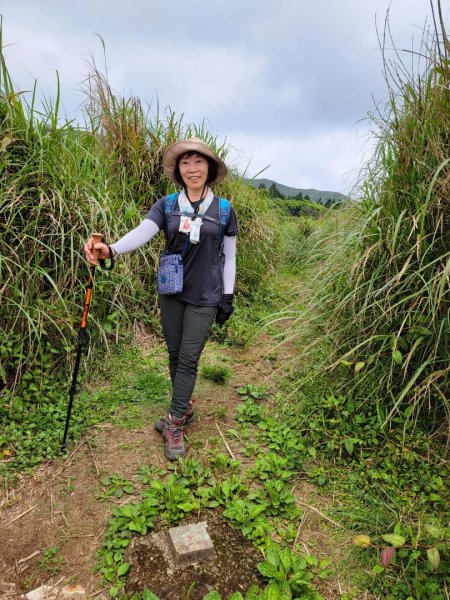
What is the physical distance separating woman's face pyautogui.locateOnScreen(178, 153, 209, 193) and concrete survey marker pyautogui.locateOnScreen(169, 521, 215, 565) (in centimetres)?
205

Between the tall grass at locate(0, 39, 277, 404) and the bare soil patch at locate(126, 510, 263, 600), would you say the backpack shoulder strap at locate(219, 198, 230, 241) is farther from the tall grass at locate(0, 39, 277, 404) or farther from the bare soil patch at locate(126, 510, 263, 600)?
the bare soil patch at locate(126, 510, 263, 600)

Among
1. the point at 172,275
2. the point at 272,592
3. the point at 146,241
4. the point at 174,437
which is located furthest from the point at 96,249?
the point at 272,592

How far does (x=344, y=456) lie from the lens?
2588mm

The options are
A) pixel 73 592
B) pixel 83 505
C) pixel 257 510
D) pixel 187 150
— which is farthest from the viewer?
pixel 187 150

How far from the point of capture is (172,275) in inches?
105

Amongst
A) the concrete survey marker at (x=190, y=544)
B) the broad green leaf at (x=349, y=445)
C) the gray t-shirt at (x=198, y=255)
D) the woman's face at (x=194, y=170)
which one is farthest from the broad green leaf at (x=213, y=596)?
the woman's face at (x=194, y=170)

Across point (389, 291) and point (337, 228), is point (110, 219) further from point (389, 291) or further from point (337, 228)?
point (389, 291)

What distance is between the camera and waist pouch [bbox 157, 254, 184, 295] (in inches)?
105

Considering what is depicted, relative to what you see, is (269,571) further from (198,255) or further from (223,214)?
(223,214)

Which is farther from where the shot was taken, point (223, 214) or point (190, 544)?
point (223, 214)

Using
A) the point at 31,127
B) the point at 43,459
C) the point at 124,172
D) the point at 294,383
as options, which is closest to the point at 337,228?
the point at 294,383

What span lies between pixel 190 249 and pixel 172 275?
0.73ft

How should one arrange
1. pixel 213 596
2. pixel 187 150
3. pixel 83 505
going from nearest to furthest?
pixel 213 596 → pixel 83 505 → pixel 187 150

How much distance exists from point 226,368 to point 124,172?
2.55 m
